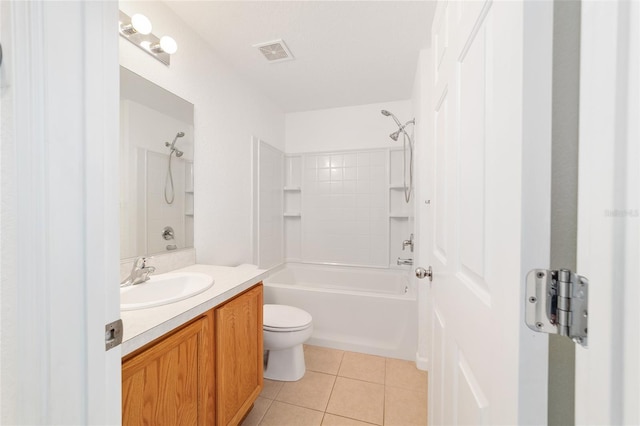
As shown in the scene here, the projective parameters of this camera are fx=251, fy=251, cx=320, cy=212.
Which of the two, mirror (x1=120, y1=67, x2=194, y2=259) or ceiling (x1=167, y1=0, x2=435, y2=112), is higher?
ceiling (x1=167, y1=0, x2=435, y2=112)

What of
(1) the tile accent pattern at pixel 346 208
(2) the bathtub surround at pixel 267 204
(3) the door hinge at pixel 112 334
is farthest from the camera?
(1) the tile accent pattern at pixel 346 208

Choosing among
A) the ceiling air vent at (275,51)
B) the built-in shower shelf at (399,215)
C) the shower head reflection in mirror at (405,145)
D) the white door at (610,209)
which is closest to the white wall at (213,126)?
the ceiling air vent at (275,51)

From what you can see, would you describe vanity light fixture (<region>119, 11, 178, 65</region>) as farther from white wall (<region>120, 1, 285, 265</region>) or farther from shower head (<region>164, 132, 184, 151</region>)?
shower head (<region>164, 132, 184, 151</region>)

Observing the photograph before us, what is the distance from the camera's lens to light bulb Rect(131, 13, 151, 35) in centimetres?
126

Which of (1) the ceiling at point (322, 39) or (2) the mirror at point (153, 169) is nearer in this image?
(2) the mirror at point (153, 169)

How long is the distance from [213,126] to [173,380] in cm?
165

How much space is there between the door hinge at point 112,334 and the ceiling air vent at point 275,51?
6.46 ft

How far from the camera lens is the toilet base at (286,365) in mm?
1823

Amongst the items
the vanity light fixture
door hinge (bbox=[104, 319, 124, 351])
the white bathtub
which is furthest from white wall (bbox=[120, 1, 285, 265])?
door hinge (bbox=[104, 319, 124, 351])

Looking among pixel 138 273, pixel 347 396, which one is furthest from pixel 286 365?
pixel 138 273

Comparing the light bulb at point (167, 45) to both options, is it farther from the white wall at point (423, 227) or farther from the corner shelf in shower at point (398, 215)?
the corner shelf in shower at point (398, 215)

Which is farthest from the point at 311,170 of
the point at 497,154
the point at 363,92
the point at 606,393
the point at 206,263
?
the point at 606,393

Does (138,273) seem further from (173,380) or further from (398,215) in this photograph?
(398,215)

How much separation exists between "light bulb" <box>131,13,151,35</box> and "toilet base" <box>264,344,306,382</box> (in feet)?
6.97
